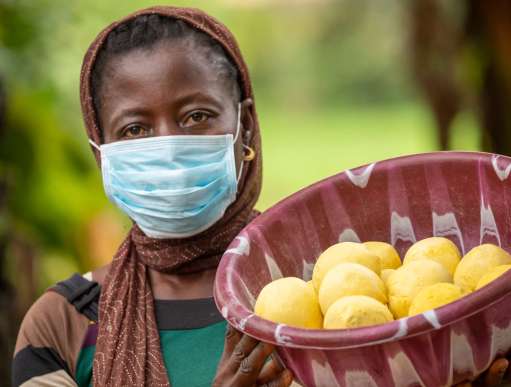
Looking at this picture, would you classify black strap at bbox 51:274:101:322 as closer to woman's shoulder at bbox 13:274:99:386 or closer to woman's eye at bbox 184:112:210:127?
woman's shoulder at bbox 13:274:99:386

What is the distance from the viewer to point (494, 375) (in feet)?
6.39

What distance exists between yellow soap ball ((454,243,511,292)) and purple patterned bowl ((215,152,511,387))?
16cm

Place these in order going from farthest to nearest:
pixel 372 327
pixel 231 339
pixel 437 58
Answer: pixel 437 58, pixel 231 339, pixel 372 327

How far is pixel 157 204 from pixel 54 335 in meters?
0.48

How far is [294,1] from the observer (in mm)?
18891

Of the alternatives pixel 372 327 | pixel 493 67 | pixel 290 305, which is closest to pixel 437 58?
pixel 493 67

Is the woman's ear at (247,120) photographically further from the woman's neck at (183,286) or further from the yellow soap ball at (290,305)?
the yellow soap ball at (290,305)

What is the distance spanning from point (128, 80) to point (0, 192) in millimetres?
2252

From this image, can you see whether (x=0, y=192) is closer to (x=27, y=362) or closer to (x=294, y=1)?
(x=27, y=362)

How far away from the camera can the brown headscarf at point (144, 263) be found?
2.68 m

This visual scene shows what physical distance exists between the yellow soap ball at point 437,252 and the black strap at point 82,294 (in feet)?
3.33

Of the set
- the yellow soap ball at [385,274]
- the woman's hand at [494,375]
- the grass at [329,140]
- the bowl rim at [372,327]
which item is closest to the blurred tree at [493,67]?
the yellow soap ball at [385,274]

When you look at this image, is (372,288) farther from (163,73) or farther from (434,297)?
(163,73)

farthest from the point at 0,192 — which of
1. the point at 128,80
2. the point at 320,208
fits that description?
the point at 320,208
